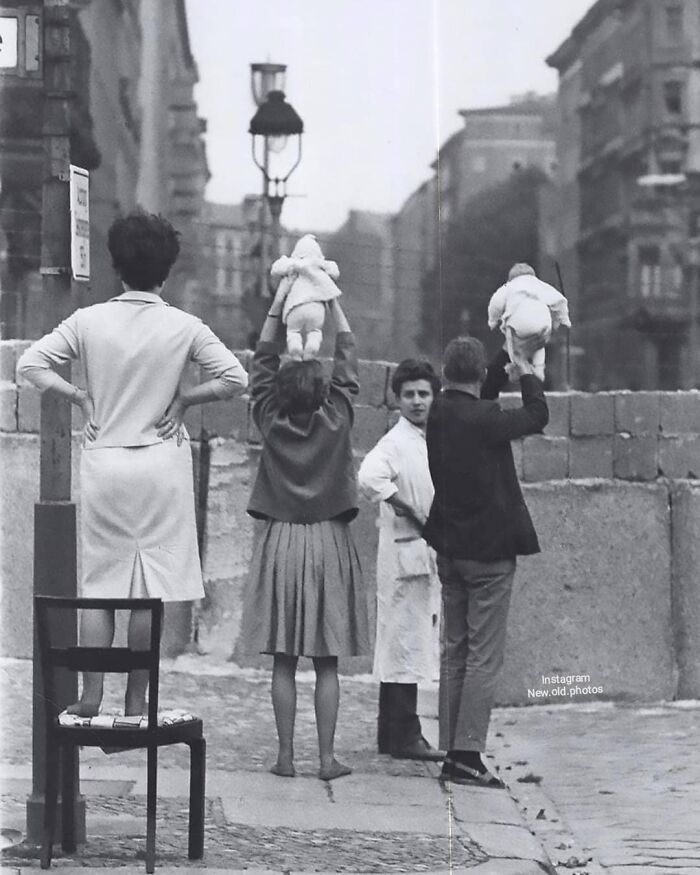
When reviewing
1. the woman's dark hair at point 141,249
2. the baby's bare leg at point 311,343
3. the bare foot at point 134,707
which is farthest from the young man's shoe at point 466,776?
the woman's dark hair at point 141,249

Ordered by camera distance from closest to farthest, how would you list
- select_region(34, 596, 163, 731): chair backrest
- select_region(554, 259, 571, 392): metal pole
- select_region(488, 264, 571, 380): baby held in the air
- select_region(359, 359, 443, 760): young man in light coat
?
select_region(34, 596, 163, 731): chair backrest < select_region(488, 264, 571, 380): baby held in the air < select_region(359, 359, 443, 760): young man in light coat < select_region(554, 259, 571, 392): metal pole

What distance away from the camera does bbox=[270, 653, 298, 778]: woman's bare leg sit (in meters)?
6.96

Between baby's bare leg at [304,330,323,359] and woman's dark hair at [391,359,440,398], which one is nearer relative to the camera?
baby's bare leg at [304,330,323,359]

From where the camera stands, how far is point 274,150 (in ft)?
32.5

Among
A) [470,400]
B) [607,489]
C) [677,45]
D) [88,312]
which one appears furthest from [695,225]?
[88,312]

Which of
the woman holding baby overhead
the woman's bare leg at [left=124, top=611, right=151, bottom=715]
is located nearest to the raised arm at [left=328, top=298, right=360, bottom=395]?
the woman holding baby overhead

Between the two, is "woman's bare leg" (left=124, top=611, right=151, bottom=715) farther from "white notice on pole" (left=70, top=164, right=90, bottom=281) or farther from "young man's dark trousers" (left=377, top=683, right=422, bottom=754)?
"young man's dark trousers" (left=377, top=683, right=422, bottom=754)

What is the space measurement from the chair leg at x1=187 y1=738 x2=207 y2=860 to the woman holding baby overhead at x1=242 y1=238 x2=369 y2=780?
150 centimetres

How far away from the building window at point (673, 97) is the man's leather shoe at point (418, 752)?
448 cm

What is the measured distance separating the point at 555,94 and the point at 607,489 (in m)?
2.17

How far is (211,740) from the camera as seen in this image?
773cm

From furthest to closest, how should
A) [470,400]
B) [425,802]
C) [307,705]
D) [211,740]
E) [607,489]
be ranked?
[607,489], [307,705], [211,740], [470,400], [425,802]

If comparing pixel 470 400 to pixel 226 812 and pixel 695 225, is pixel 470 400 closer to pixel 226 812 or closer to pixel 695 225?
pixel 226 812

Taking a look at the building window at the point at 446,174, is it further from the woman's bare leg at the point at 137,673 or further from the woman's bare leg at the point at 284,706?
the woman's bare leg at the point at 137,673
